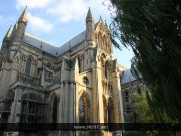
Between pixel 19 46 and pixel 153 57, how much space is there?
79.8 feet

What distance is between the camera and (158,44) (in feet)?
26.6

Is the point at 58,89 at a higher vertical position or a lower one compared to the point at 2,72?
lower

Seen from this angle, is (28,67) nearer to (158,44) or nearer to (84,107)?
(84,107)

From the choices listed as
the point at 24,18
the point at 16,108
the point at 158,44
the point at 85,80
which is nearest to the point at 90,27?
A: the point at 85,80

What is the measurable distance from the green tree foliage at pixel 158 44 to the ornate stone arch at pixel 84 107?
13.6 metres

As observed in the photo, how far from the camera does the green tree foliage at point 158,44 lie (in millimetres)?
7367

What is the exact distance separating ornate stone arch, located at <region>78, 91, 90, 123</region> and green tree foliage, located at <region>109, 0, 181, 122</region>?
13.6 metres

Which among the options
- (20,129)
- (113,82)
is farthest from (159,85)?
(113,82)

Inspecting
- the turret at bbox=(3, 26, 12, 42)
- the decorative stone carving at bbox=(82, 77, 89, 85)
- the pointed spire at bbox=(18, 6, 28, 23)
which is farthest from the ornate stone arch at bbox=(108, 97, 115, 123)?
the turret at bbox=(3, 26, 12, 42)

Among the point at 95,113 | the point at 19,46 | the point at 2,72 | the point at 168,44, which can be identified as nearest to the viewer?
the point at 168,44

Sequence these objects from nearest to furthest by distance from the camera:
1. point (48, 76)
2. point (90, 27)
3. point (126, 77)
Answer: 1. point (48, 76)
2. point (90, 27)
3. point (126, 77)

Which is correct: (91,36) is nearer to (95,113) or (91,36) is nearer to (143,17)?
(95,113)

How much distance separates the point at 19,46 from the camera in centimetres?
2719

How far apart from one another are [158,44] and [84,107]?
1601 centimetres
